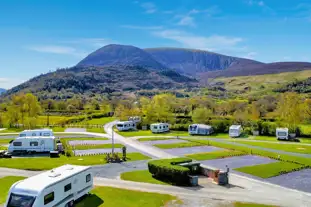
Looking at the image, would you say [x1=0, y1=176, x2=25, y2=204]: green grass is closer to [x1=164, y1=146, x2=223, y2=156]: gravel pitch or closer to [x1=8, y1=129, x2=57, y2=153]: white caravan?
[x1=8, y1=129, x2=57, y2=153]: white caravan

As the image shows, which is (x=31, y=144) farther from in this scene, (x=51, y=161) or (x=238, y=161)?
(x=238, y=161)

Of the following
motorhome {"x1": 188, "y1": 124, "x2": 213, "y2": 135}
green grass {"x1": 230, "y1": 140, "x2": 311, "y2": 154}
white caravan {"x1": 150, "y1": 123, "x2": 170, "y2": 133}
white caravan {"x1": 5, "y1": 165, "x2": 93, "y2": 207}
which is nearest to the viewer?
white caravan {"x1": 5, "y1": 165, "x2": 93, "y2": 207}

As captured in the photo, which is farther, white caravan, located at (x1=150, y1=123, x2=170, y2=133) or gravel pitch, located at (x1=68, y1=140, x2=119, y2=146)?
white caravan, located at (x1=150, y1=123, x2=170, y2=133)

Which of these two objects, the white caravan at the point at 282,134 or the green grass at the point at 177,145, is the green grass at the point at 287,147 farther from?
the green grass at the point at 177,145

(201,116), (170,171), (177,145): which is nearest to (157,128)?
(201,116)

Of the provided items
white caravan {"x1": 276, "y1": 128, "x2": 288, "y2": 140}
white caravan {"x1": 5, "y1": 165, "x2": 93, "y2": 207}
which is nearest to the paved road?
white caravan {"x1": 5, "y1": 165, "x2": 93, "y2": 207}

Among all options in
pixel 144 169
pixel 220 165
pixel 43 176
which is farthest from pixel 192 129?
pixel 43 176
